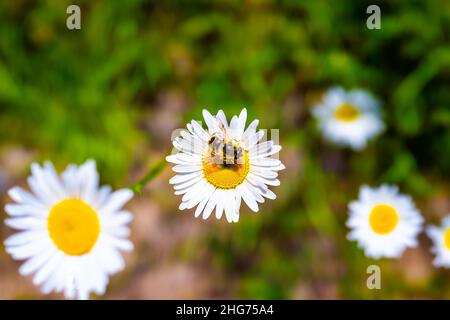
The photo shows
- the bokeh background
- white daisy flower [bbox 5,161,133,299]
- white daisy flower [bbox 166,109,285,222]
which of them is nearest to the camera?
white daisy flower [bbox 166,109,285,222]

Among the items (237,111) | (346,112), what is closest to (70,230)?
(237,111)

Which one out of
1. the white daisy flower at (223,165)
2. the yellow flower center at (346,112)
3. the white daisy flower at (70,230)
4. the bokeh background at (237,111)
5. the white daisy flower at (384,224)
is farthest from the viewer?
the yellow flower center at (346,112)

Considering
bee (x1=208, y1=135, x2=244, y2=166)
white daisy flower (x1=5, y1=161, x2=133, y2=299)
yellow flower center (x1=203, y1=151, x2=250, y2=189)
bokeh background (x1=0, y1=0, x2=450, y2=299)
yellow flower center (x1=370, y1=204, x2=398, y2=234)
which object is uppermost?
bokeh background (x1=0, y1=0, x2=450, y2=299)

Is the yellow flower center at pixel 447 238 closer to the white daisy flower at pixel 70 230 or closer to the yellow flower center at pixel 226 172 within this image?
the yellow flower center at pixel 226 172

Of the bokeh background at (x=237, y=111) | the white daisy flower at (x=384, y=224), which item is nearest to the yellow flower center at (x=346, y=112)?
the bokeh background at (x=237, y=111)

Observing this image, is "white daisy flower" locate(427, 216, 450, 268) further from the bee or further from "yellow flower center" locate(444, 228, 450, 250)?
the bee

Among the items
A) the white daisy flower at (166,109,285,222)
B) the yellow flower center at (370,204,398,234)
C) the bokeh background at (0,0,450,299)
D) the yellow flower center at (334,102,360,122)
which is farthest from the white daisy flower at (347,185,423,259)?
the white daisy flower at (166,109,285,222)

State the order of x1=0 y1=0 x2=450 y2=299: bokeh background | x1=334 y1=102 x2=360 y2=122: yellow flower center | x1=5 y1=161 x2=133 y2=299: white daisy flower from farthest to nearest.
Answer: x1=334 y1=102 x2=360 y2=122: yellow flower center, x1=0 y1=0 x2=450 y2=299: bokeh background, x1=5 y1=161 x2=133 y2=299: white daisy flower
